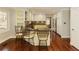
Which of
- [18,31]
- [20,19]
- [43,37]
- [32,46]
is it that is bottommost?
[32,46]

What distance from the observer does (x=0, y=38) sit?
1724mm

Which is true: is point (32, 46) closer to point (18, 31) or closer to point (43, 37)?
A: point (18, 31)

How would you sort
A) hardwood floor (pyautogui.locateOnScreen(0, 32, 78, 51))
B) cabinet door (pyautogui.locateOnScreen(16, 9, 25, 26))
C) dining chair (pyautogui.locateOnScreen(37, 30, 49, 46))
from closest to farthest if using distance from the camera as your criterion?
1. hardwood floor (pyautogui.locateOnScreen(0, 32, 78, 51))
2. cabinet door (pyautogui.locateOnScreen(16, 9, 25, 26))
3. dining chair (pyautogui.locateOnScreen(37, 30, 49, 46))

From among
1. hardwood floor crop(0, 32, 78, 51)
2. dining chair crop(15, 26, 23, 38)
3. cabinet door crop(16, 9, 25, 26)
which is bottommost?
hardwood floor crop(0, 32, 78, 51)

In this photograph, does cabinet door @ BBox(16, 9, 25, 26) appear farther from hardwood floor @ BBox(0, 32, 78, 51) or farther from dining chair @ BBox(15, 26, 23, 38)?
hardwood floor @ BBox(0, 32, 78, 51)

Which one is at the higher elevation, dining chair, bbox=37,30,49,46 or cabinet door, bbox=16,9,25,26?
cabinet door, bbox=16,9,25,26

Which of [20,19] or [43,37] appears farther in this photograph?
[43,37]

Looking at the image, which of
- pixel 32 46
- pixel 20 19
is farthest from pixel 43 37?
pixel 20 19

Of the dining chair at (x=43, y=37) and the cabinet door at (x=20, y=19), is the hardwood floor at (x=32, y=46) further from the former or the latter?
the cabinet door at (x=20, y=19)

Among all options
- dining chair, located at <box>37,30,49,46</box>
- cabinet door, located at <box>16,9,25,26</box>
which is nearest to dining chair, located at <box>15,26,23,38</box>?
cabinet door, located at <box>16,9,25,26</box>
